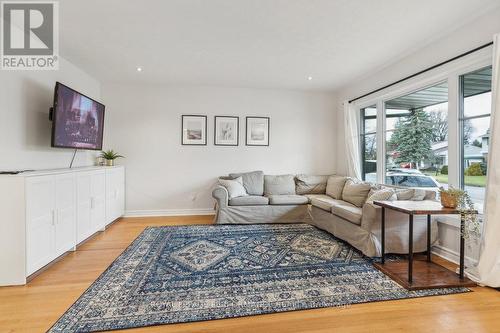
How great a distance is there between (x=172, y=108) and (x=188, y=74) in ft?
2.97

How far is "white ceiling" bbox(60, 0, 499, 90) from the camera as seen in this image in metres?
2.39

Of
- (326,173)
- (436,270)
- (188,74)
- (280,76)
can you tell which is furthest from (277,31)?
(326,173)

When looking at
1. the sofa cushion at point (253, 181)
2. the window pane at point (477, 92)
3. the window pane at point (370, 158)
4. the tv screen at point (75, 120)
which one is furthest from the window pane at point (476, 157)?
the tv screen at point (75, 120)

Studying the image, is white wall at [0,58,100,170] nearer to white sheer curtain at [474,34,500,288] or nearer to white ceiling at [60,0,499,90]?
white ceiling at [60,0,499,90]

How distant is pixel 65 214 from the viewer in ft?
9.50

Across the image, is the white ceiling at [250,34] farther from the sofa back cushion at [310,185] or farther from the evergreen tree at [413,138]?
the sofa back cushion at [310,185]

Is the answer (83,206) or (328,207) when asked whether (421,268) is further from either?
(83,206)

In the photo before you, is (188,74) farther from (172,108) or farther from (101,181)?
(101,181)

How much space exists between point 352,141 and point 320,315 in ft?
11.7

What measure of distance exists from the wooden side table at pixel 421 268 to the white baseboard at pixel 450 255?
0.81ft

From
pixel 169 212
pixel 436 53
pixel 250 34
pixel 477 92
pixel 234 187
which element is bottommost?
pixel 169 212

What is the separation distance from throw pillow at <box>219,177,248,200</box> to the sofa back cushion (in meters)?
1.07

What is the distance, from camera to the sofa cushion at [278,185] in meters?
4.84

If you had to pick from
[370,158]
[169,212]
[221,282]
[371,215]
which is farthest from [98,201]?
[370,158]
